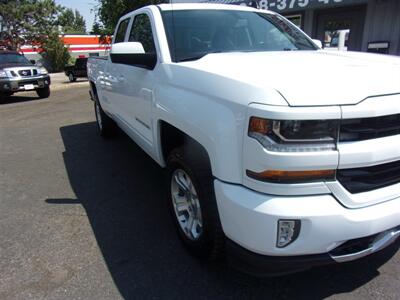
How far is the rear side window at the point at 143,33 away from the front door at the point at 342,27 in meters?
5.89

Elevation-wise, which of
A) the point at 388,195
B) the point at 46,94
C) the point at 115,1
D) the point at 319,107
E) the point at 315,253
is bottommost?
the point at 46,94

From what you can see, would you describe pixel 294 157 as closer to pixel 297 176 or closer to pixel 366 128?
pixel 297 176

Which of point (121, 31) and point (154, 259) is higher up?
point (121, 31)

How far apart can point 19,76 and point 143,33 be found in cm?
1046

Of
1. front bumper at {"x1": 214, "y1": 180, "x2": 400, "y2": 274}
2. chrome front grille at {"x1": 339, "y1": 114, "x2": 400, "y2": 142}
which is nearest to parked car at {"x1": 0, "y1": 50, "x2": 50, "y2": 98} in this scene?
front bumper at {"x1": 214, "y1": 180, "x2": 400, "y2": 274}

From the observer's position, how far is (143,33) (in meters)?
3.64

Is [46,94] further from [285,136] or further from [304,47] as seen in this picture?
[285,136]

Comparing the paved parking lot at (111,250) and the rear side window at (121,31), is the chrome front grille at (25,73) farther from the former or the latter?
the rear side window at (121,31)

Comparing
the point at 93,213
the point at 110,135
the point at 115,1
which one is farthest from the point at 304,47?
the point at 115,1

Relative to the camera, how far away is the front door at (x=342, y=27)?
342 inches

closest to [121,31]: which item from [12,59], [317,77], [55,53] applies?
[317,77]

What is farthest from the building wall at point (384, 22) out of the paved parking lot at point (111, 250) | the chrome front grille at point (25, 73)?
the chrome front grille at point (25, 73)

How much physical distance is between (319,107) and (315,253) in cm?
78

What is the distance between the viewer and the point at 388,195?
195cm
